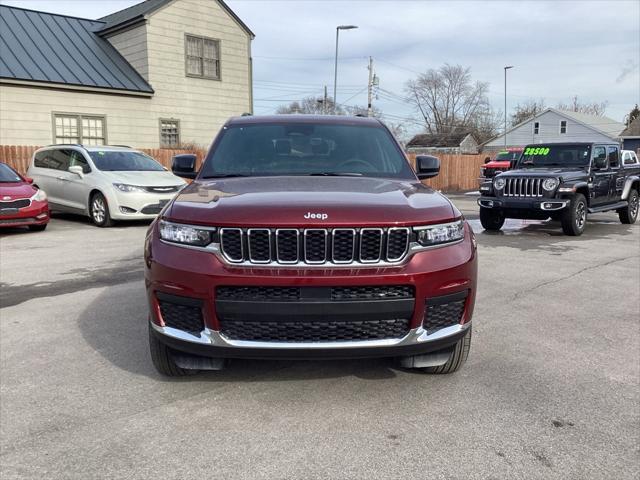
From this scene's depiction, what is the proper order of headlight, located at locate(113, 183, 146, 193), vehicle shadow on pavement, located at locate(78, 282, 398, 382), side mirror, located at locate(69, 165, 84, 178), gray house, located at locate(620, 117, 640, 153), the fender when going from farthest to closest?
gray house, located at locate(620, 117, 640, 153), the fender, side mirror, located at locate(69, 165, 84, 178), headlight, located at locate(113, 183, 146, 193), vehicle shadow on pavement, located at locate(78, 282, 398, 382)

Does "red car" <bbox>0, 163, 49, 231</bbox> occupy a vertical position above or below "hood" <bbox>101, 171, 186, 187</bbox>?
below

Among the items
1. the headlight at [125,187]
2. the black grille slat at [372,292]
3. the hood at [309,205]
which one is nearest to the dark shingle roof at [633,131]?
the headlight at [125,187]

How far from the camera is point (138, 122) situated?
20344mm

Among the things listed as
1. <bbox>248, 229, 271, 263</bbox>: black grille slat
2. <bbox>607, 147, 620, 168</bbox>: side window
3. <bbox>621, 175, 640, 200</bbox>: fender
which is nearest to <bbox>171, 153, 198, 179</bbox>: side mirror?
<bbox>248, 229, 271, 263</bbox>: black grille slat

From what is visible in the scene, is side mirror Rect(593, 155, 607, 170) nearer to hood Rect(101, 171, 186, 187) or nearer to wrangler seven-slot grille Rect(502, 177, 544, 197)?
wrangler seven-slot grille Rect(502, 177, 544, 197)

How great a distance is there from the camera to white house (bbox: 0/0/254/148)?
706 inches

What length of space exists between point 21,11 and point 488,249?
18.7 metres

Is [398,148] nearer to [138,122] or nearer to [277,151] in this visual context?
[277,151]

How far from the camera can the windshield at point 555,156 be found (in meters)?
11.8

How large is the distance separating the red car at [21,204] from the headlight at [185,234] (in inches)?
346

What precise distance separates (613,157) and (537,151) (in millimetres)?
1787

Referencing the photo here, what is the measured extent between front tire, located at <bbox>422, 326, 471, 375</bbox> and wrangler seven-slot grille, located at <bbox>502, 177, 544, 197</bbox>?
8109mm

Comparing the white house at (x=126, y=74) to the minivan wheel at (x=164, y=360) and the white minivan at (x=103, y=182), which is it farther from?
the minivan wheel at (x=164, y=360)

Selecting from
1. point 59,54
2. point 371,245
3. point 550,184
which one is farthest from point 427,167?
point 59,54
